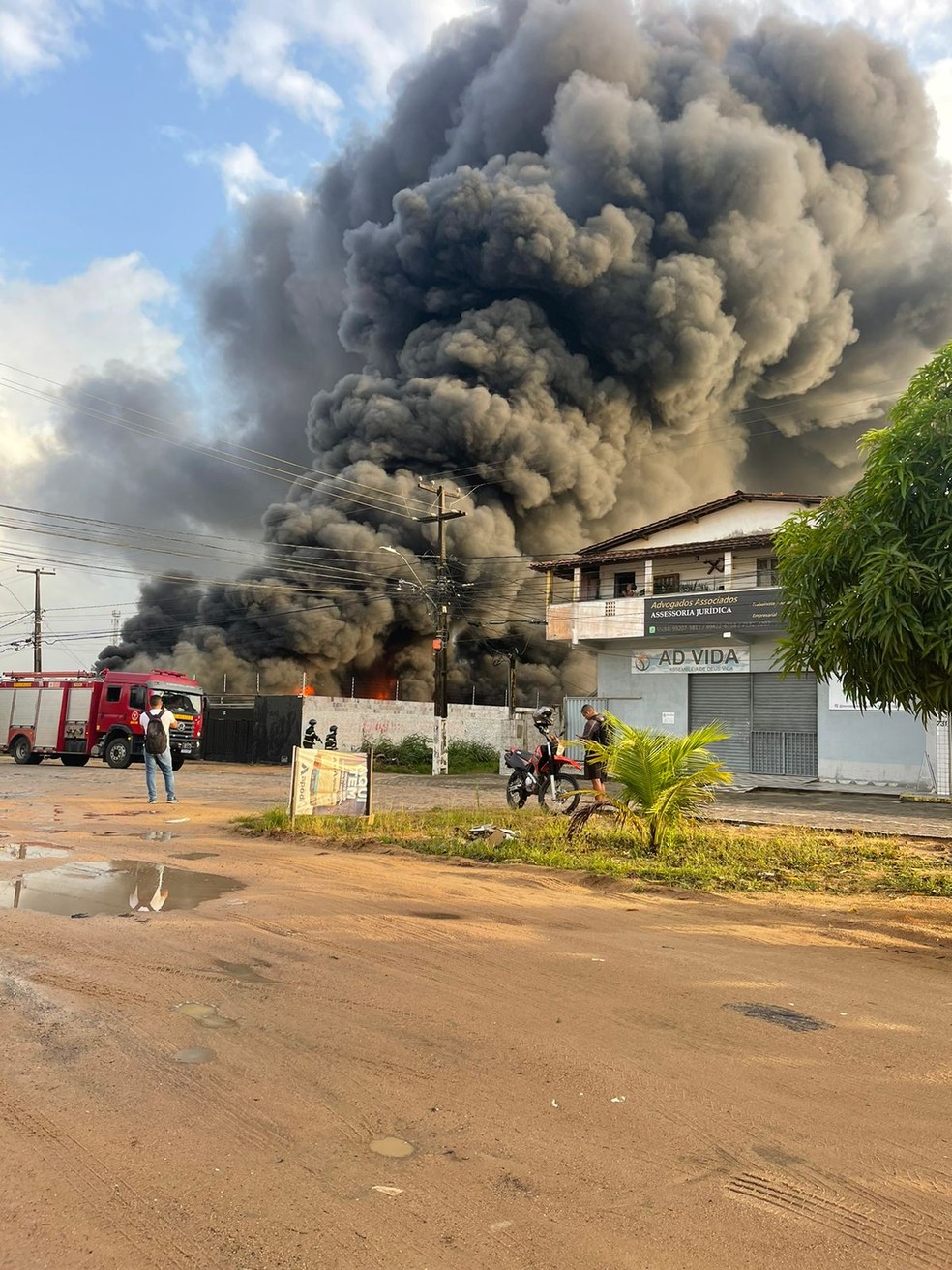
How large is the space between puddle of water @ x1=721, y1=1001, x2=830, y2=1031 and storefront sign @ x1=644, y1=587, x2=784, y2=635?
70.1 feet

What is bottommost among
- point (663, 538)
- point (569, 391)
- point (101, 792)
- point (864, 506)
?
point (101, 792)

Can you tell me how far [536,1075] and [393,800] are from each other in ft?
41.3

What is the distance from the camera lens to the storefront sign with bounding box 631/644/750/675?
2658 cm

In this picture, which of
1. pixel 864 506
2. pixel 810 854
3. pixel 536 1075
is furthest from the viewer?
pixel 810 854

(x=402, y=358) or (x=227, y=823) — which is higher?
(x=402, y=358)

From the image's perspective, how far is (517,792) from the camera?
13250 millimetres

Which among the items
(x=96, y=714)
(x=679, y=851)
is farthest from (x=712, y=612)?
(x=96, y=714)

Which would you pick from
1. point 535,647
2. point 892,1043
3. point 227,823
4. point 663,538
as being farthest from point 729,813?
point 535,647

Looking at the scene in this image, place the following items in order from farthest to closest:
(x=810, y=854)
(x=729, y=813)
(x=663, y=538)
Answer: (x=663, y=538)
(x=729, y=813)
(x=810, y=854)

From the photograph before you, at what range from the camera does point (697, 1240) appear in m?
2.29

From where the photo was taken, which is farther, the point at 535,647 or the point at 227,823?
the point at 535,647

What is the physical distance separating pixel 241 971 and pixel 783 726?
76.1 ft

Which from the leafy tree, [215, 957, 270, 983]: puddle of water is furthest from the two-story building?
[215, 957, 270, 983]: puddle of water

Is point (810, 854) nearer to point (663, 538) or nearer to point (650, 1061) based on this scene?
point (650, 1061)
